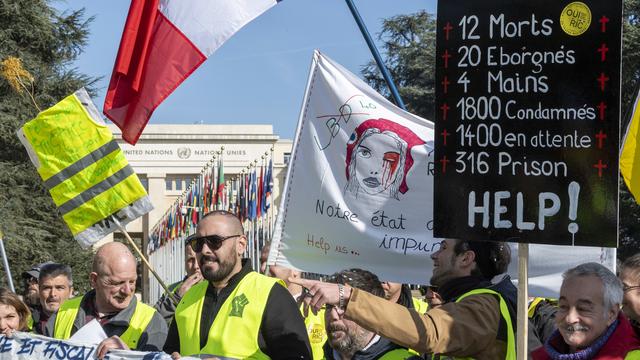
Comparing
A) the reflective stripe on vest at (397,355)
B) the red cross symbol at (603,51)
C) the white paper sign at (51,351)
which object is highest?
the red cross symbol at (603,51)

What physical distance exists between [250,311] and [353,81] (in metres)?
2.50

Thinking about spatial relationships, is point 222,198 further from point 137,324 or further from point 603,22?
point 603,22

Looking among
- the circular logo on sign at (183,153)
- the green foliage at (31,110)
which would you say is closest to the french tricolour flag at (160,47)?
the green foliage at (31,110)

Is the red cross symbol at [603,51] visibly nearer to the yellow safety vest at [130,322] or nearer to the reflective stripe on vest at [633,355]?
the reflective stripe on vest at [633,355]

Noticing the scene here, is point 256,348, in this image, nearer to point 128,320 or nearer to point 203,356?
point 203,356

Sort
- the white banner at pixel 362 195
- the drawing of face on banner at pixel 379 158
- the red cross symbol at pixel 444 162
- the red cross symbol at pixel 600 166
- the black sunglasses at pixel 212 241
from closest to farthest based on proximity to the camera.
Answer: the red cross symbol at pixel 600 166 → the red cross symbol at pixel 444 162 → the black sunglasses at pixel 212 241 → the white banner at pixel 362 195 → the drawing of face on banner at pixel 379 158

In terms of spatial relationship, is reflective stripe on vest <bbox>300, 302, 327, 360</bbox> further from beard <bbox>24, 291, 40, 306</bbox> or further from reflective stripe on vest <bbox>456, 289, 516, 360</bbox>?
reflective stripe on vest <bbox>456, 289, 516, 360</bbox>

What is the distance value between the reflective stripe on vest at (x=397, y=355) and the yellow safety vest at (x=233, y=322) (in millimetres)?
594

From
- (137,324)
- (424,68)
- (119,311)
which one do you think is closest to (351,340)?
(137,324)

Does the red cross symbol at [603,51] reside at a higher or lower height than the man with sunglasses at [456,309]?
higher

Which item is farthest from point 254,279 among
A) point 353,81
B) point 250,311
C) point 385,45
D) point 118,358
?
point 385,45

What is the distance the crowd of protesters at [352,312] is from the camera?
366 cm

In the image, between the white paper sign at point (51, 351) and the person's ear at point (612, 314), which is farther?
the white paper sign at point (51, 351)

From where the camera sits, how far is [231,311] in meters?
4.74
